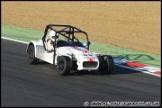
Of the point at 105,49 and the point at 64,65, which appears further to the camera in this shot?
the point at 105,49

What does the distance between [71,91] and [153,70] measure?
14.8 ft

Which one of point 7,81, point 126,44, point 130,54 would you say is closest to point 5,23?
point 126,44

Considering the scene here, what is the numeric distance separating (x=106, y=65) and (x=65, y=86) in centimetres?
221

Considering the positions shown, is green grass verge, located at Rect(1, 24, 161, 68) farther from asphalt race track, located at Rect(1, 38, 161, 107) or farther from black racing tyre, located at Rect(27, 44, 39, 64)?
black racing tyre, located at Rect(27, 44, 39, 64)

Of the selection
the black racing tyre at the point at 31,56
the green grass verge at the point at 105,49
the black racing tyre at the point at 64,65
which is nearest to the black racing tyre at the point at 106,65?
the black racing tyre at the point at 64,65

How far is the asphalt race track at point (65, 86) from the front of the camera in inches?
409

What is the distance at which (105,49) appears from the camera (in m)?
18.2

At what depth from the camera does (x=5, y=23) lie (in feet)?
77.9

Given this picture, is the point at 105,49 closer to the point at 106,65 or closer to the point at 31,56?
the point at 31,56

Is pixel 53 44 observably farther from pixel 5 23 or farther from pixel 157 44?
pixel 5 23

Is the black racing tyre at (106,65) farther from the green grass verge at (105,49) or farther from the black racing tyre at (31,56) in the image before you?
the green grass verge at (105,49)

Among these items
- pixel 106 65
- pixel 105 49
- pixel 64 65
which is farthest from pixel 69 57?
pixel 105 49

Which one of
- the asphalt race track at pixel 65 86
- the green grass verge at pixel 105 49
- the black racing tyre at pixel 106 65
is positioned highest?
the green grass verge at pixel 105 49

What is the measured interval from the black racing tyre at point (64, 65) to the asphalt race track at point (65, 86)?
0.17 meters
